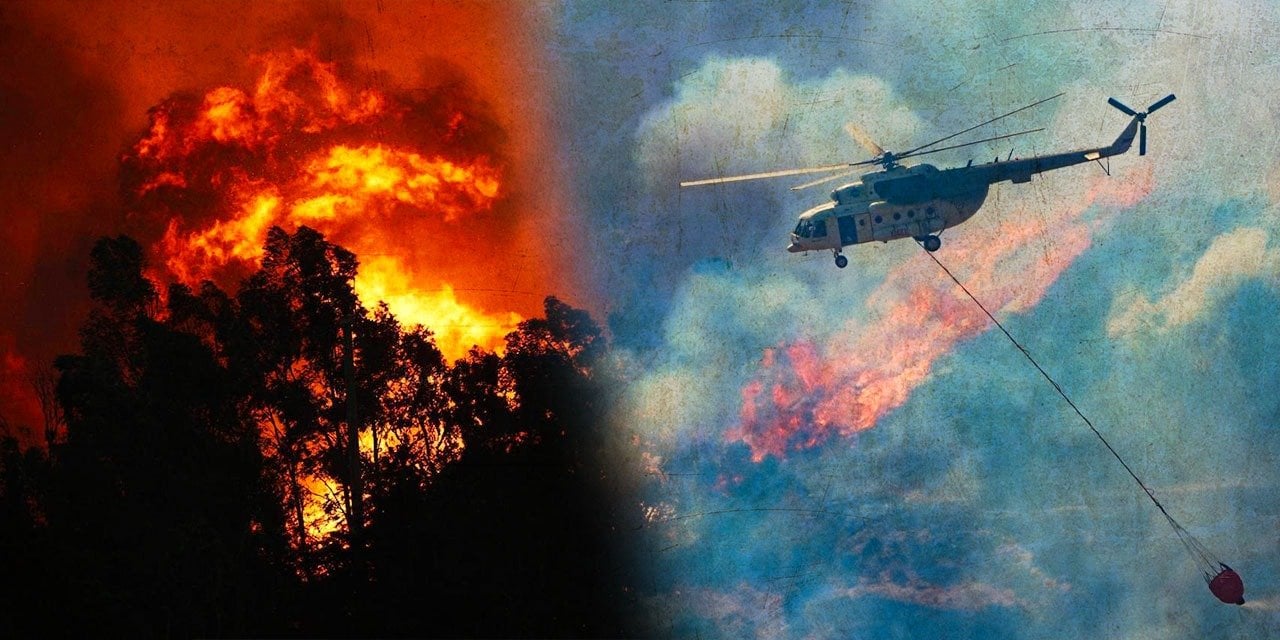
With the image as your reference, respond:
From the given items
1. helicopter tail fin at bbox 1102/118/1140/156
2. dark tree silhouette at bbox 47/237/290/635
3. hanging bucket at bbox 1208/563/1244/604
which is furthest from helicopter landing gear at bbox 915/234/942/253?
dark tree silhouette at bbox 47/237/290/635

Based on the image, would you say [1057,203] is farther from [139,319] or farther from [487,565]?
[139,319]

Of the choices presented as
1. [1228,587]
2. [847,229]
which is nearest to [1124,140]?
[847,229]

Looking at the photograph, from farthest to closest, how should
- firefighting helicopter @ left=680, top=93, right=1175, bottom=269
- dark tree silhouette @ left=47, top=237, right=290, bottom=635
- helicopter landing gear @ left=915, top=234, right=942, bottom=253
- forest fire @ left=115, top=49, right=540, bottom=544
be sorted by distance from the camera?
forest fire @ left=115, top=49, right=540, bottom=544 → helicopter landing gear @ left=915, top=234, right=942, bottom=253 → firefighting helicopter @ left=680, top=93, right=1175, bottom=269 → dark tree silhouette @ left=47, top=237, right=290, bottom=635

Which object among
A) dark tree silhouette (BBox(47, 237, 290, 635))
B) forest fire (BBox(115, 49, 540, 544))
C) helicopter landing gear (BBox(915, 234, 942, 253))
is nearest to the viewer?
dark tree silhouette (BBox(47, 237, 290, 635))

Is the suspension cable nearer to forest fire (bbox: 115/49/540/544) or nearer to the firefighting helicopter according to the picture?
the firefighting helicopter

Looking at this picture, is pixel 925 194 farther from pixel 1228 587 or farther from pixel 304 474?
pixel 304 474
